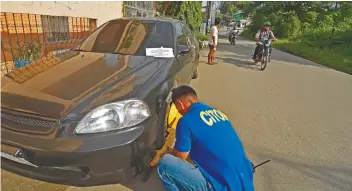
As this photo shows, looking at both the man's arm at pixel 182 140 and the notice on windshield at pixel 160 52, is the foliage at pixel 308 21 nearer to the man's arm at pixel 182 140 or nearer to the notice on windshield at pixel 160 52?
the notice on windshield at pixel 160 52

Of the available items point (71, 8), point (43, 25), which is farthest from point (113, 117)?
point (71, 8)

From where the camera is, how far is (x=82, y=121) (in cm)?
198

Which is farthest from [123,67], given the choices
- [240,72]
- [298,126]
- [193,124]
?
[240,72]

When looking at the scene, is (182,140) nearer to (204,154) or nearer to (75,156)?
(204,154)

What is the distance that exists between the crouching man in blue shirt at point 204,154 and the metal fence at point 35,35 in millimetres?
3850

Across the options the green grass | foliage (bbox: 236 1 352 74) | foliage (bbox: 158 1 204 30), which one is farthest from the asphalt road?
foliage (bbox: 236 1 352 74)

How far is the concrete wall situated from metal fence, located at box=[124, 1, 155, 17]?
3.30 ft

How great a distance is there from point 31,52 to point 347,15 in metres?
26.2

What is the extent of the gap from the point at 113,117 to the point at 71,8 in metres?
5.86

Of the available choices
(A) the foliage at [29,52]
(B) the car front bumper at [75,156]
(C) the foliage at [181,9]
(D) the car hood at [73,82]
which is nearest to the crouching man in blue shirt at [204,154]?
(B) the car front bumper at [75,156]

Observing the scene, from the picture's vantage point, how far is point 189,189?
1.81m

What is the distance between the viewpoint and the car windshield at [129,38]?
3.36 m

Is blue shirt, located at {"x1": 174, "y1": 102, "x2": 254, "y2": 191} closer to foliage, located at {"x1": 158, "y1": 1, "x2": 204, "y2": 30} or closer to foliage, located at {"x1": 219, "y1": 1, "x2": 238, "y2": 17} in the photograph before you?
foliage, located at {"x1": 158, "y1": 1, "x2": 204, "y2": 30}

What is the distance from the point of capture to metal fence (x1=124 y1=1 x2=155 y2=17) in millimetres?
10227
